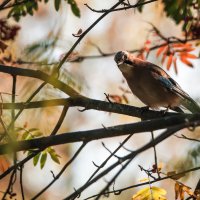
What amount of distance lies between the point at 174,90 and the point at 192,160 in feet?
8.94

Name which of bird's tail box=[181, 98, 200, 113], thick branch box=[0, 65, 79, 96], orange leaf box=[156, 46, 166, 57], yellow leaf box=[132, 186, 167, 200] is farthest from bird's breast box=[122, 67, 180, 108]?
yellow leaf box=[132, 186, 167, 200]

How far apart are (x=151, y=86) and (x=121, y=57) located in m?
0.49

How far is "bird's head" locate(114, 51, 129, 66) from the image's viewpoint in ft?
22.2

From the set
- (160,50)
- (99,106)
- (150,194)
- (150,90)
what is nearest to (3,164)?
(99,106)

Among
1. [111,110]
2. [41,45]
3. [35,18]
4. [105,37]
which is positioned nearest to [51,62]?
[41,45]

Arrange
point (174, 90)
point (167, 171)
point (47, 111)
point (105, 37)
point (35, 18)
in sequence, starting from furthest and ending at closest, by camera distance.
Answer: point (105, 37) → point (35, 18) → point (174, 90) → point (167, 171) → point (47, 111)

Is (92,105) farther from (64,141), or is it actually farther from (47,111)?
(47,111)

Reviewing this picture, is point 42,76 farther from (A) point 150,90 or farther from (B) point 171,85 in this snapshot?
(B) point 171,85

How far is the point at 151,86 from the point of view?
682cm

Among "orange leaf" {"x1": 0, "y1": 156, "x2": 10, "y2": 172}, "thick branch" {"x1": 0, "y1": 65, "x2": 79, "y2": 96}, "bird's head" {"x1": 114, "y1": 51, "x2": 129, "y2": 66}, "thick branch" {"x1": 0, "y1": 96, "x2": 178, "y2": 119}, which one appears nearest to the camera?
"thick branch" {"x1": 0, "y1": 65, "x2": 79, "y2": 96}

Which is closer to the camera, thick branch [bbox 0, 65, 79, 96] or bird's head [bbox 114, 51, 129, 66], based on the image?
thick branch [bbox 0, 65, 79, 96]

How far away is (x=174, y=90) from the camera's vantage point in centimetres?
680

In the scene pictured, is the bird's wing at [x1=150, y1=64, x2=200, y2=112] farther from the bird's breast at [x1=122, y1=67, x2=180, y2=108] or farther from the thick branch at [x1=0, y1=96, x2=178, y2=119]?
the thick branch at [x1=0, y1=96, x2=178, y2=119]

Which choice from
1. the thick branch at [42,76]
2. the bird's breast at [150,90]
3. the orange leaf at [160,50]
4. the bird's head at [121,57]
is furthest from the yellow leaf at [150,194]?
the orange leaf at [160,50]
